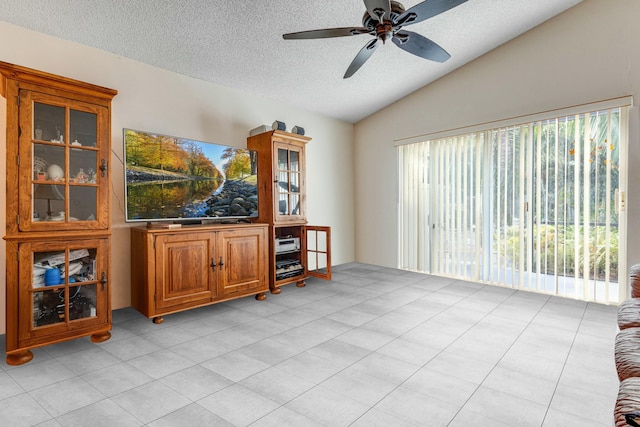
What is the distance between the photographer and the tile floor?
1.60 meters

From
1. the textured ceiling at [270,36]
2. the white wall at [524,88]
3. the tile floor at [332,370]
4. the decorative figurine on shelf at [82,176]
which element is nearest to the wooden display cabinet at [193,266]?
the tile floor at [332,370]

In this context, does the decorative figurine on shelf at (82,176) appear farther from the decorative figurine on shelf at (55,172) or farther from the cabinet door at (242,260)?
the cabinet door at (242,260)

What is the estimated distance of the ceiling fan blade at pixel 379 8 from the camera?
6.30ft

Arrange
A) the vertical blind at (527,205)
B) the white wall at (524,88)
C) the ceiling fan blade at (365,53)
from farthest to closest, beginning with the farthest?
1. the vertical blind at (527,205)
2. the white wall at (524,88)
3. the ceiling fan blade at (365,53)

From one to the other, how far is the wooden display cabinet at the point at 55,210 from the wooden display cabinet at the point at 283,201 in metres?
1.69

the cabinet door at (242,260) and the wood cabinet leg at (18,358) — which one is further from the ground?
the cabinet door at (242,260)

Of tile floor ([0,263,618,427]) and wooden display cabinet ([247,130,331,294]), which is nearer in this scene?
tile floor ([0,263,618,427])

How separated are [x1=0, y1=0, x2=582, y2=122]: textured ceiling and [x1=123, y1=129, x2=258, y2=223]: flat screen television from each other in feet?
2.76

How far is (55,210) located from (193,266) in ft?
3.71

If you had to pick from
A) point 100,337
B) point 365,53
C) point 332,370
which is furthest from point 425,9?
point 100,337

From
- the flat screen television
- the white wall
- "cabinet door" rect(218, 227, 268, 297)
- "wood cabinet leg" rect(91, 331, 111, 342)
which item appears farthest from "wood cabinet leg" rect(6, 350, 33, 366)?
the white wall

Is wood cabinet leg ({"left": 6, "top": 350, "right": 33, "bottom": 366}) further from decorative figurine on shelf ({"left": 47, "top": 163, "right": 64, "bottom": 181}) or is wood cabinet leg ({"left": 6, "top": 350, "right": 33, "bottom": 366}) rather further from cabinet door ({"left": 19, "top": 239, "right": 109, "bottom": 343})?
decorative figurine on shelf ({"left": 47, "top": 163, "right": 64, "bottom": 181})

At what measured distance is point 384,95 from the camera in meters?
4.71

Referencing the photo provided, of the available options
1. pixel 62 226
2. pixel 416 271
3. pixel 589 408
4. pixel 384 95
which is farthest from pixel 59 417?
pixel 384 95
